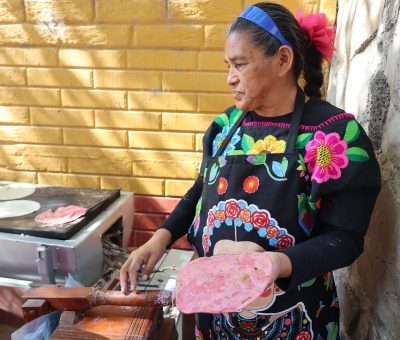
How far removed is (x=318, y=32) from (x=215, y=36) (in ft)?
2.99

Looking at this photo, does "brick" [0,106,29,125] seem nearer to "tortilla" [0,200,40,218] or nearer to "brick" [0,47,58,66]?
"brick" [0,47,58,66]

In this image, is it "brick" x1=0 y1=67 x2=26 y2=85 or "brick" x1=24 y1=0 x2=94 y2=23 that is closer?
"brick" x1=24 y1=0 x2=94 y2=23

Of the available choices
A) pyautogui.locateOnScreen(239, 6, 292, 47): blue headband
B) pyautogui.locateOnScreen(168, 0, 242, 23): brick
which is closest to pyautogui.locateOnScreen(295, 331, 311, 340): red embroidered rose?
pyautogui.locateOnScreen(239, 6, 292, 47): blue headband

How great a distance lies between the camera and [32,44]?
2.07 meters

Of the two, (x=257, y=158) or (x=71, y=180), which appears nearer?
(x=257, y=158)

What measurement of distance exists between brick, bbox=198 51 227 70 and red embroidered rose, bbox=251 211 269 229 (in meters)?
1.14

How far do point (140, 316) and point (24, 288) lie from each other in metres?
0.53

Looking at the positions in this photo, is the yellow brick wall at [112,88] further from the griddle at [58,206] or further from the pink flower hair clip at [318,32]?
the pink flower hair clip at [318,32]

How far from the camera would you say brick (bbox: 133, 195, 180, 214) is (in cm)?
217

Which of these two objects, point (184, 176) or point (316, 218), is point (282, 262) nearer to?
point (316, 218)

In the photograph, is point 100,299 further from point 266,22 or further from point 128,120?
point 128,120

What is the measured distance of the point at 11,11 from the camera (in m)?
2.04

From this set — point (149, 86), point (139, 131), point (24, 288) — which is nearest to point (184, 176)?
point (139, 131)

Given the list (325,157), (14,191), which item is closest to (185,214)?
(325,157)
